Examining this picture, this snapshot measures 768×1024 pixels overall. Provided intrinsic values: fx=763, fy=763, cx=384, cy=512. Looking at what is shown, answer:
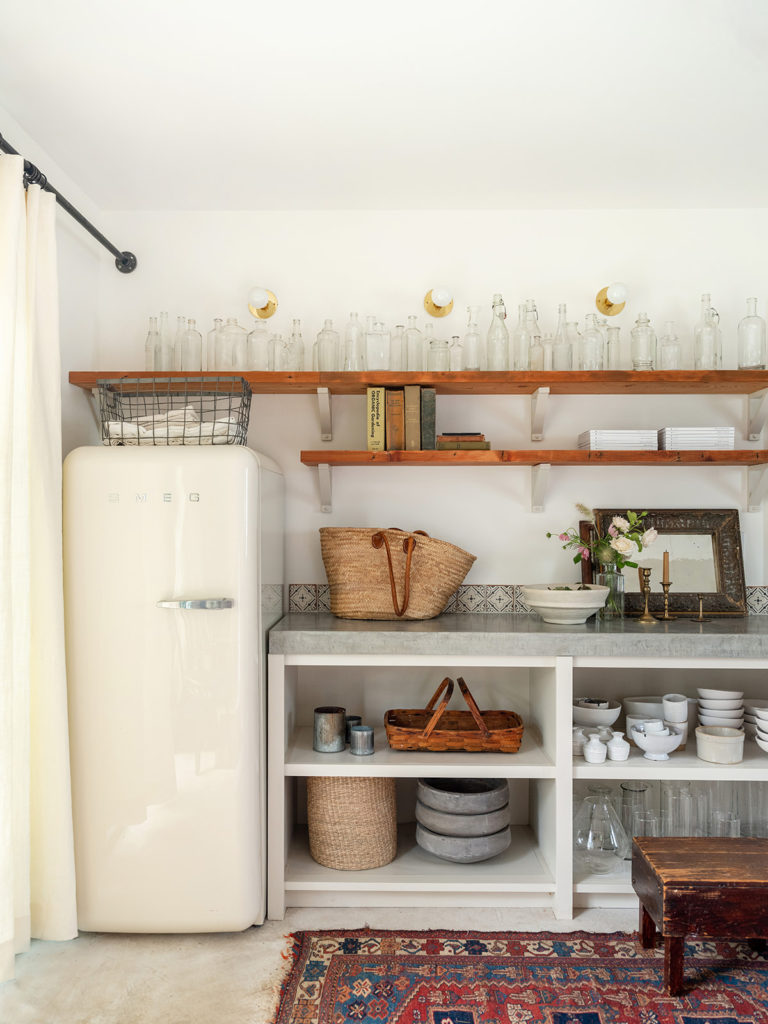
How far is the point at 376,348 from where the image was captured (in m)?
2.86

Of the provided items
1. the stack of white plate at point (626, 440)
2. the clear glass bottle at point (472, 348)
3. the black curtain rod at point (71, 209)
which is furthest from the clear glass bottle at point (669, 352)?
the black curtain rod at point (71, 209)

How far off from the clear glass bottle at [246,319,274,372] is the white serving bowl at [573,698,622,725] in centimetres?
170

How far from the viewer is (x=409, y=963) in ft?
7.12

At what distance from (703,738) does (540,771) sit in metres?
0.55

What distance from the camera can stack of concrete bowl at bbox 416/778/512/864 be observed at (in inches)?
101

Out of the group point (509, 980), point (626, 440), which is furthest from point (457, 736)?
point (626, 440)

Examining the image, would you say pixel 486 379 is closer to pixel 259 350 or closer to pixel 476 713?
pixel 259 350

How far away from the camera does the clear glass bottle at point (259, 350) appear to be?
290 cm

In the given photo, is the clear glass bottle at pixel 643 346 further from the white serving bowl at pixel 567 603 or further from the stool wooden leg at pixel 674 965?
the stool wooden leg at pixel 674 965

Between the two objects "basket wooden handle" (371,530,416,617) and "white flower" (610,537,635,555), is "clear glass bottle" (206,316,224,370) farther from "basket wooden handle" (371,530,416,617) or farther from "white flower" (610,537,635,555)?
"white flower" (610,537,635,555)

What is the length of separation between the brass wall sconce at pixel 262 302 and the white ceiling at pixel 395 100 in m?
0.36

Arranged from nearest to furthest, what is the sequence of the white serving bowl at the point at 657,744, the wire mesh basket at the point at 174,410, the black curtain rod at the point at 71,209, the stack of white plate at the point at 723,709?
the black curtain rod at the point at 71,209 → the wire mesh basket at the point at 174,410 → the white serving bowl at the point at 657,744 → the stack of white plate at the point at 723,709

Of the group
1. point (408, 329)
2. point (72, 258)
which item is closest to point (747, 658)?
point (408, 329)

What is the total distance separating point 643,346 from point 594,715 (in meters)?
1.37
